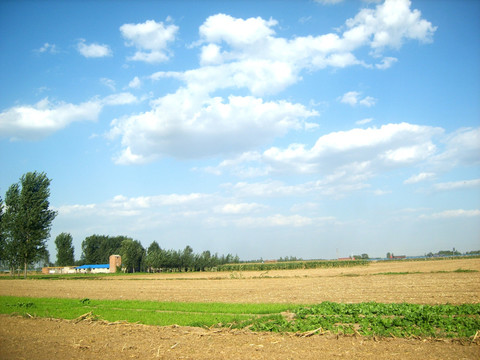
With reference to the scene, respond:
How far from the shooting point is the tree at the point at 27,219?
67.2 meters

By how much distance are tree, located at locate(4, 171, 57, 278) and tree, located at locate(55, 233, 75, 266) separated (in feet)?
268

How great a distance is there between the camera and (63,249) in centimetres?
14650

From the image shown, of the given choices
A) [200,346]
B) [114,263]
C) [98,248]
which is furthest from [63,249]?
[200,346]

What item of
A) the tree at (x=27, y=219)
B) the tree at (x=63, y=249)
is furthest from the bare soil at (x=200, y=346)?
the tree at (x=63, y=249)

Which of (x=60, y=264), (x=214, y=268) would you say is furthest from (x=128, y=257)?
(x=60, y=264)

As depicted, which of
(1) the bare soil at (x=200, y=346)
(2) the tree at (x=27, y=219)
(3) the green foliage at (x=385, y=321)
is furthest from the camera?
(2) the tree at (x=27, y=219)

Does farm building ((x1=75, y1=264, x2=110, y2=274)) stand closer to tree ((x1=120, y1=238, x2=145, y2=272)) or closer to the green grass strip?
tree ((x1=120, y1=238, x2=145, y2=272))

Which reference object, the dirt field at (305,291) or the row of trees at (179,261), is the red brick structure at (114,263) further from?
the dirt field at (305,291)

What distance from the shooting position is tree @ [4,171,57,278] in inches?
2648

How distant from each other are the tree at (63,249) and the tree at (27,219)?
8163 cm

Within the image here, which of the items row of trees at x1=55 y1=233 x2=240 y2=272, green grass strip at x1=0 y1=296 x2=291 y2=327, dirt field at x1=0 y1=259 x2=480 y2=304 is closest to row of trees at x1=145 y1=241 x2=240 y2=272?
row of trees at x1=55 y1=233 x2=240 y2=272

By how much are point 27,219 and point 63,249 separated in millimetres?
88902

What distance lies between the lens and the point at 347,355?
1052cm

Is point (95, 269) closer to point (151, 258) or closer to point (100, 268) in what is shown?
point (100, 268)
